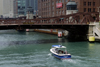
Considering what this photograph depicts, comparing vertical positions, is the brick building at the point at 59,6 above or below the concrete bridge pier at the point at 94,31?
above

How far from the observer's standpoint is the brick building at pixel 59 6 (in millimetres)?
129875

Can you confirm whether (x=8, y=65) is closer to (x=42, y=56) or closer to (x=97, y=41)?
(x=42, y=56)

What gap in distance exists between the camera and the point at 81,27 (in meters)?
98.8

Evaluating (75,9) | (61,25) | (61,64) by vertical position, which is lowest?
(61,64)

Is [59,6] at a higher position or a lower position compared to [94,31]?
higher

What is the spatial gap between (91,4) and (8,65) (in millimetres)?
91639

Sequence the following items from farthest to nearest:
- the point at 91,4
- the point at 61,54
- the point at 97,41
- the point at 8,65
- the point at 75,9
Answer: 1. the point at 91,4
2. the point at 75,9
3. the point at 97,41
4. the point at 61,54
5. the point at 8,65

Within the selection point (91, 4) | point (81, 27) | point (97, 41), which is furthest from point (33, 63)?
point (91, 4)

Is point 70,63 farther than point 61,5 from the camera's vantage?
No

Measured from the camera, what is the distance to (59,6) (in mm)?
153500

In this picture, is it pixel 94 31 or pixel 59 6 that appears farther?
pixel 59 6

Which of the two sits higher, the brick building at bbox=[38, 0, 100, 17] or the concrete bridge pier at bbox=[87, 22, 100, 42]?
A: the brick building at bbox=[38, 0, 100, 17]

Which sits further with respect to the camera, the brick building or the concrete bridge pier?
the brick building

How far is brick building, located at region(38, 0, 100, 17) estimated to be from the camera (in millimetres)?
129875
